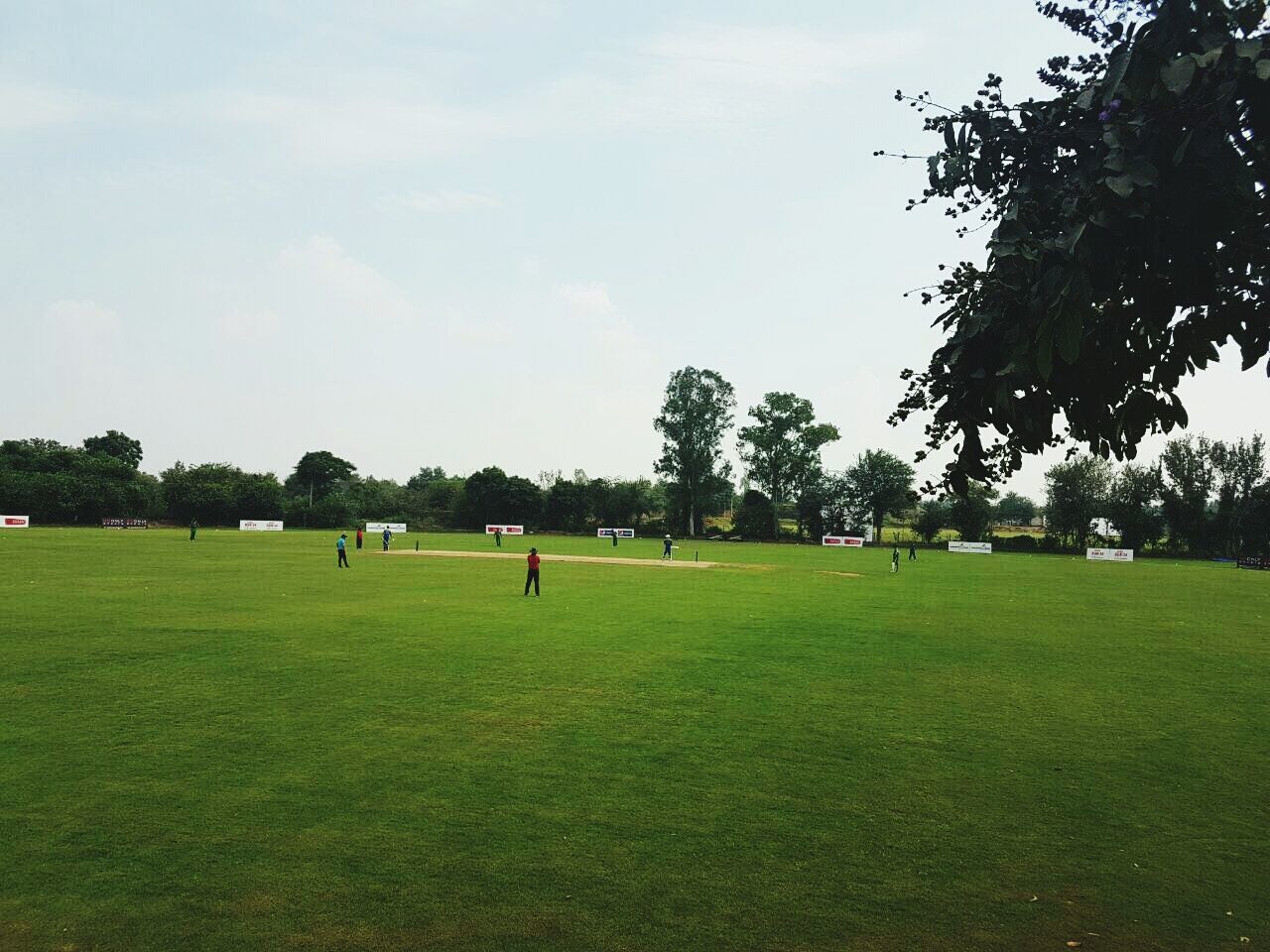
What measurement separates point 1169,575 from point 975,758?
165ft

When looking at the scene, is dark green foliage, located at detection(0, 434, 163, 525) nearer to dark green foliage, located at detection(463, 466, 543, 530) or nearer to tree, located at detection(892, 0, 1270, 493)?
dark green foliage, located at detection(463, 466, 543, 530)

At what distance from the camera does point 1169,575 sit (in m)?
51.2

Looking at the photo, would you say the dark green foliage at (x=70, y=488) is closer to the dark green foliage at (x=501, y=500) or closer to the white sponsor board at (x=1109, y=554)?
the dark green foliage at (x=501, y=500)

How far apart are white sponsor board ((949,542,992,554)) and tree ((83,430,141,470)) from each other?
136 m

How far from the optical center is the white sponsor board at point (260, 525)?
101 meters

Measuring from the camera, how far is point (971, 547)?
87562 millimetres

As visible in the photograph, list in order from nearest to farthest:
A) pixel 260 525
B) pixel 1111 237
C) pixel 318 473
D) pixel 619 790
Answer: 1. pixel 1111 237
2. pixel 619 790
3. pixel 260 525
4. pixel 318 473

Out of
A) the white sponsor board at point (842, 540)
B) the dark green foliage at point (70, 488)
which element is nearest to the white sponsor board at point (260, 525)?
the dark green foliage at point (70, 488)

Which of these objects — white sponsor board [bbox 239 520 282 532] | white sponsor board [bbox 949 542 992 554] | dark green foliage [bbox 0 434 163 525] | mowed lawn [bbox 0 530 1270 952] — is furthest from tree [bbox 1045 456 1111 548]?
dark green foliage [bbox 0 434 163 525]

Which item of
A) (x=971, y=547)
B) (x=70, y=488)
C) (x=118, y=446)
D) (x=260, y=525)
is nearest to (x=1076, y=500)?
(x=971, y=547)

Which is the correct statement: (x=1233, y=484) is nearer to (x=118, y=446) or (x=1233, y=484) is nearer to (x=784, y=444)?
(x=784, y=444)

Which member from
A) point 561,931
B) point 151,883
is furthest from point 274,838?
point 561,931

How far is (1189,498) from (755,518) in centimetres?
4820

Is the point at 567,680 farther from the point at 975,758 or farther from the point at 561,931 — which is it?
the point at 561,931
